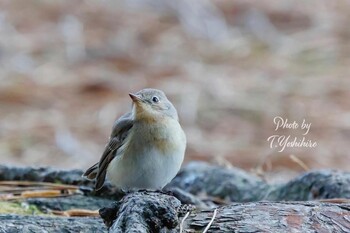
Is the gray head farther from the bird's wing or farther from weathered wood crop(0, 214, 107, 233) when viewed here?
weathered wood crop(0, 214, 107, 233)

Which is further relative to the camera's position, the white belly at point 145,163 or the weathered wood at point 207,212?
the white belly at point 145,163

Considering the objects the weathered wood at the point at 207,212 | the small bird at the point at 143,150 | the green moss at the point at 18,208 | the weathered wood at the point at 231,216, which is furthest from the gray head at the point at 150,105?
the weathered wood at the point at 231,216

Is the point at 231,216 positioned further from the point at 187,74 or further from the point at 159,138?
the point at 187,74

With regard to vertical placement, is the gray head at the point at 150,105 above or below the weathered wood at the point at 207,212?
above

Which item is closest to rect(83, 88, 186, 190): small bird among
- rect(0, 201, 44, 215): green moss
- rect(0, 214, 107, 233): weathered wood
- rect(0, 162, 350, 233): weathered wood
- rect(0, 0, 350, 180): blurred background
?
rect(0, 162, 350, 233): weathered wood

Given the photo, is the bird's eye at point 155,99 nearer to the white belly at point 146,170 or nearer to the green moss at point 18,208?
the white belly at point 146,170

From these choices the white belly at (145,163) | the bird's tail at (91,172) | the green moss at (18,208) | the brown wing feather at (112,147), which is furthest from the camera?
the bird's tail at (91,172)

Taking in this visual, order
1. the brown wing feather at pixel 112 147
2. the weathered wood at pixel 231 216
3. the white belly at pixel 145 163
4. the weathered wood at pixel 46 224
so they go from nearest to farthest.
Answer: the weathered wood at pixel 231 216, the weathered wood at pixel 46 224, the white belly at pixel 145 163, the brown wing feather at pixel 112 147

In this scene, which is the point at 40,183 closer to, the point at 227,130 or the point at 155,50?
the point at 227,130
